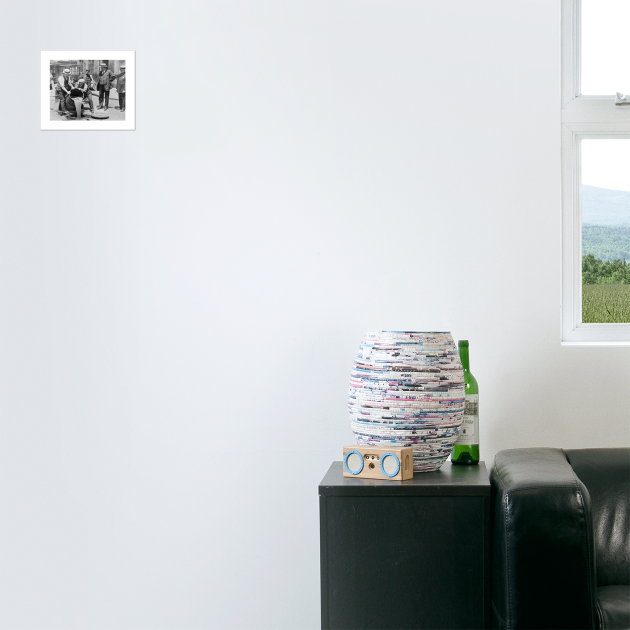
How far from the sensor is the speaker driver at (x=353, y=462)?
70.6 inches

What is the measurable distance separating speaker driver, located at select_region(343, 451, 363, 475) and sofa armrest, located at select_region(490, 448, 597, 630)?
1.27ft

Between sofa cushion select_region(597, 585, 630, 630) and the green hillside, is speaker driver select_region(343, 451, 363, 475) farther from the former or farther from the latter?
the green hillside

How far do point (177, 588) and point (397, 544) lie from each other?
0.94 m

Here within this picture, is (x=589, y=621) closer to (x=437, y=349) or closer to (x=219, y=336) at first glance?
(x=437, y=349)

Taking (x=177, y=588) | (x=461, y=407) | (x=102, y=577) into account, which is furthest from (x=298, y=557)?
(x=461, y=407)

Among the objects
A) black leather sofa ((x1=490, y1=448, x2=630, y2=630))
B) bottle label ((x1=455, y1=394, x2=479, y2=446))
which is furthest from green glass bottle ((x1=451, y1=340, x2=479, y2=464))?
black leather sofa ((x1=490, y1=448, x2=630, y2=630))

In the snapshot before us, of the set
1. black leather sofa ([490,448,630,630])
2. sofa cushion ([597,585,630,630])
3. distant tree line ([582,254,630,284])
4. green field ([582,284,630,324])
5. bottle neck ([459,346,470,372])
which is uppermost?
distant tree line ([582,254,630,284])

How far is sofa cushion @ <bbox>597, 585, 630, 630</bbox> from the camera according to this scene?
1.52 metres

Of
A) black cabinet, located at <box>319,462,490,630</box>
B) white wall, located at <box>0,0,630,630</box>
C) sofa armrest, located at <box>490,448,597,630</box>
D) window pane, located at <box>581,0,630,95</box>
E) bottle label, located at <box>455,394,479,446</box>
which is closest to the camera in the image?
sofa armrest, located at <box>490,448,597,630</box>

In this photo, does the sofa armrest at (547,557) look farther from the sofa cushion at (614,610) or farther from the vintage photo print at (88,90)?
the vintage photo print at (88,90)

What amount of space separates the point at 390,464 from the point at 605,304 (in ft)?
3.48

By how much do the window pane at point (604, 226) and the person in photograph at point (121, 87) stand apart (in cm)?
152

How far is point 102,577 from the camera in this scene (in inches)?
91.0

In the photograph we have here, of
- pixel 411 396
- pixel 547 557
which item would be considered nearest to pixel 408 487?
pixel 411 396
